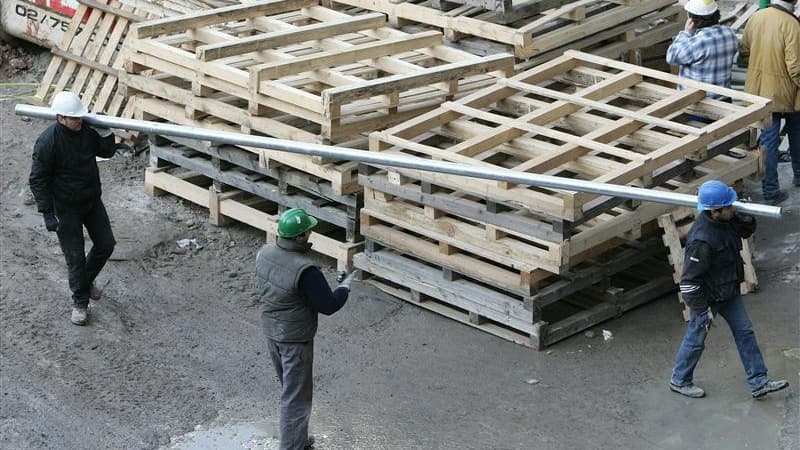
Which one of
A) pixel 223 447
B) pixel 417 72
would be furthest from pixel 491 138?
pixel 223 447

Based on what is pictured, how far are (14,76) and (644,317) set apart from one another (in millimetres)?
9062

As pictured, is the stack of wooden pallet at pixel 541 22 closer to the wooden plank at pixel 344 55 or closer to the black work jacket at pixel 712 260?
the wooden plank at pixel 344 55

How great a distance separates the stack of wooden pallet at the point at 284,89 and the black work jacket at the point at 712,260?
3054mm

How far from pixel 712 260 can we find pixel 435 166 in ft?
6.25

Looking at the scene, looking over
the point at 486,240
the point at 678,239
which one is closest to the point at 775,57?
the point at 678,239

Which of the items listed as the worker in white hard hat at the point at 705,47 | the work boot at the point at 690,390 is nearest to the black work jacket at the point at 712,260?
the work boot at the point at 690,390

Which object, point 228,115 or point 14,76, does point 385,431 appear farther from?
point 14,76

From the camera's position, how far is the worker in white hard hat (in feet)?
35.4

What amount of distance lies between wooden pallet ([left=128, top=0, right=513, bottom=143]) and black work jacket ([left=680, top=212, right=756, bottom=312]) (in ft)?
10.1

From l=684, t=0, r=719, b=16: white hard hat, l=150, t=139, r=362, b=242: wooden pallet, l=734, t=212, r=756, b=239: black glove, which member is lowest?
l=150, t=139, r=362, b=242: wooden pallet

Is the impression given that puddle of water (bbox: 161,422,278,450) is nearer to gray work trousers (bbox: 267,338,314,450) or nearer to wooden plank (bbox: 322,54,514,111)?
gray work trousers (bbox: 267,338,314,450)

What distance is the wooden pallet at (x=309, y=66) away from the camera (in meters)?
10.3

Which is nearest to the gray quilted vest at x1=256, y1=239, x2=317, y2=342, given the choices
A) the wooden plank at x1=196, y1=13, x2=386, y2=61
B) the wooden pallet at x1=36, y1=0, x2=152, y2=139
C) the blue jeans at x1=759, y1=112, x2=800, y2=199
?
the wooden plank at x1=196, y1=13, x2=386, y2=61

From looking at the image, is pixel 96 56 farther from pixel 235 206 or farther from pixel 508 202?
pixel 508 202
